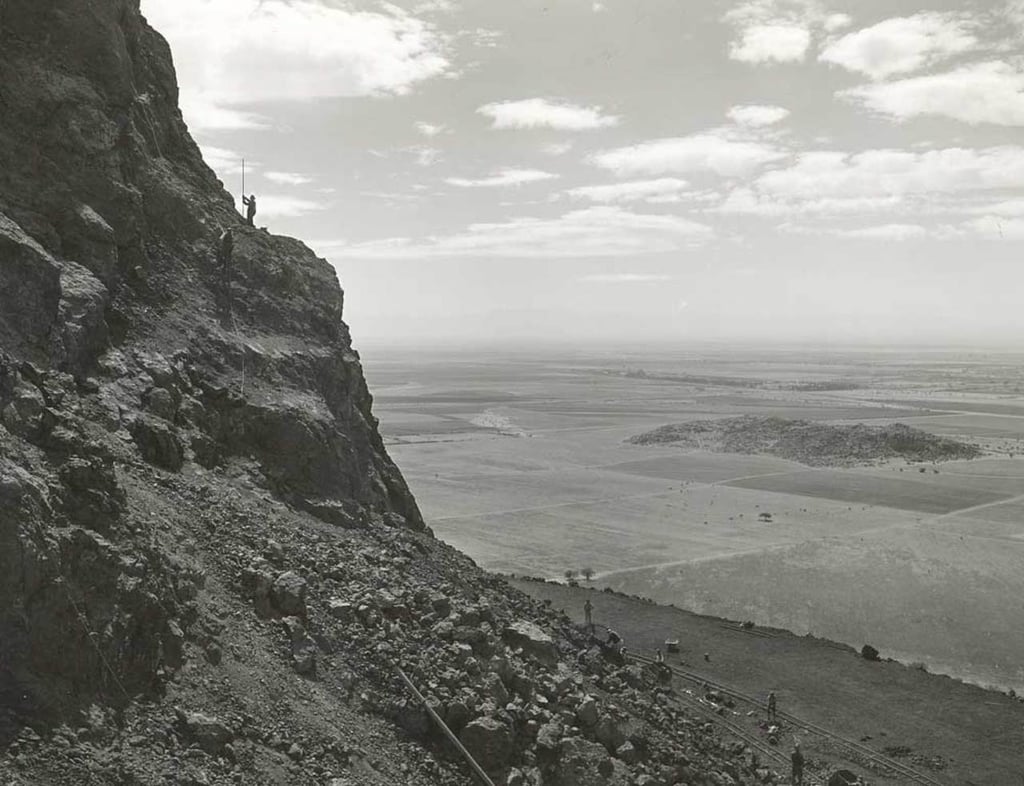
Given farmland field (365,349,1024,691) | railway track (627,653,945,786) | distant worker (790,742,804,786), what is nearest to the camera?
distant worker (790,742,804,786)

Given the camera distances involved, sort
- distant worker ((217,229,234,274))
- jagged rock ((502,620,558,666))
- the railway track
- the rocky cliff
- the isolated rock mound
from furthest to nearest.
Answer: the isolated rock mound
distant worker ((217,229,234,274))
the railway track
jagged rock ((502,620,558,666))
the rocky cliff

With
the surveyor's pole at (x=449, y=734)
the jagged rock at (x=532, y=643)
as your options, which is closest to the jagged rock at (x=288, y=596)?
the surveyor's pole at (x=449, y=734)

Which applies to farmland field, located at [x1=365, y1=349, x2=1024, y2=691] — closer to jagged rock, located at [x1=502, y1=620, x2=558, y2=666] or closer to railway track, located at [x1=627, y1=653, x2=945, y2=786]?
railway track, located at [x1=627, y1=653, x2=945, y2=786]

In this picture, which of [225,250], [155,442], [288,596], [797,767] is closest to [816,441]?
[797,767]

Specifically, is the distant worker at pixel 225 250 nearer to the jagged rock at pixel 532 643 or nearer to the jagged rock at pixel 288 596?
the jagged rock at pixel 288 596

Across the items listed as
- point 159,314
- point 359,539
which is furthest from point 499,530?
point 159,314

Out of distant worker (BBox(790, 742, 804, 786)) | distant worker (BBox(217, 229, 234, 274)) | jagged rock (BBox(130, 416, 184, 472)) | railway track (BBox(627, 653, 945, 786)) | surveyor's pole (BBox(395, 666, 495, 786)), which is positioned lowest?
railway track (BBox(627, 653, 945, 786))

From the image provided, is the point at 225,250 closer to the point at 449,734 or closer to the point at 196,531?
the point at 196,531

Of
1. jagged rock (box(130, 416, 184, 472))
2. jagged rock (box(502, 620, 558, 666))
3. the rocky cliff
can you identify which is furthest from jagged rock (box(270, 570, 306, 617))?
jagged rock (box(502, 620, 558, 666))
